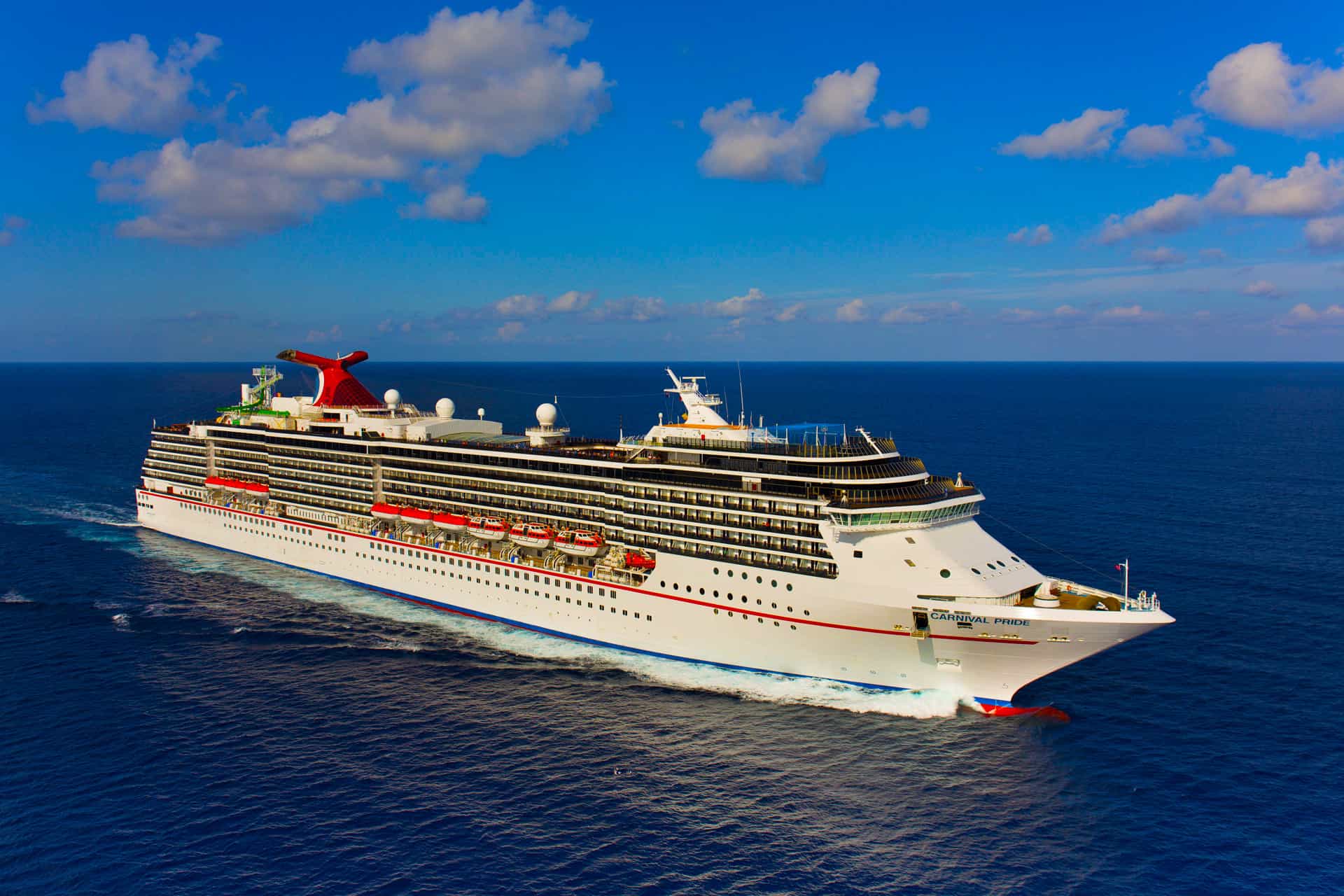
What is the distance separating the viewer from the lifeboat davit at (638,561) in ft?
149

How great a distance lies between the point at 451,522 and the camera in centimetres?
5391

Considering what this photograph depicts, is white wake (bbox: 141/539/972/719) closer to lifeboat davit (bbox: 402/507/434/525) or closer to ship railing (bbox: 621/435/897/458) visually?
lifeboat davit (bbox: 402/507/434/525)

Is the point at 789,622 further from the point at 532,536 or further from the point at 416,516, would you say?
the point at 416,516

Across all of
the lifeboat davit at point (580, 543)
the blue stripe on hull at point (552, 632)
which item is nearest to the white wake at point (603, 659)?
the blue stripe on hull at point (552, 632)

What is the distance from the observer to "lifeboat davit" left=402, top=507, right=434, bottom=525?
181 feet

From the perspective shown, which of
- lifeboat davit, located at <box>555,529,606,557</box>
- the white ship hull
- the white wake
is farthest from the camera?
lifeboat davit, located at <box>555,529,606,557</box>

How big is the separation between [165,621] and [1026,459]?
96516 mm

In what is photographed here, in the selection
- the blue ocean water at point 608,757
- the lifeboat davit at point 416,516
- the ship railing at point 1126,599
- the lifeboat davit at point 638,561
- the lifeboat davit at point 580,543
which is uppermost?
the lifeboat davit at point 416,516

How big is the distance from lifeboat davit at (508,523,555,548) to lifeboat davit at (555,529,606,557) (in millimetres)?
714

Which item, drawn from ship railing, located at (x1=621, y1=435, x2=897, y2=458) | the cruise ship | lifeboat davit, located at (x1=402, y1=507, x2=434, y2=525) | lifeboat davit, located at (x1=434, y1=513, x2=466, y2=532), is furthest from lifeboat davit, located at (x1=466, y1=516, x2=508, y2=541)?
ship railing, located at (x1=621, y1=435, x2=897, y2=458)

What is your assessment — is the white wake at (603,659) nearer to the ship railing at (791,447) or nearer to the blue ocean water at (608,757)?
the blue ocean water at (608,757)

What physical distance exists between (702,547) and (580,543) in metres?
8.60

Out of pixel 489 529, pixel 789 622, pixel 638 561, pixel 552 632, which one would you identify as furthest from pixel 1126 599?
pixel 489 529

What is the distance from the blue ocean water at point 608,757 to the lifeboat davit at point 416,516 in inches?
238
